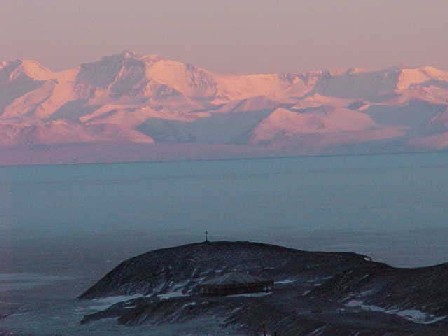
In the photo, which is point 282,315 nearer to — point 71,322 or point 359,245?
point 71,322

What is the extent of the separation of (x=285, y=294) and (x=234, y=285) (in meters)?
4.18

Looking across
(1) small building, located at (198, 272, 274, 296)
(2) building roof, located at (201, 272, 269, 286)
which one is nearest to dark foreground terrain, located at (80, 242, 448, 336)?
(1) small building, located at (198, 272, 274, 296)

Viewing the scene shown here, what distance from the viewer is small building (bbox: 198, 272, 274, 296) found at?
4003 inches

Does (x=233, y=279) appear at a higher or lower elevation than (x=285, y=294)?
higher

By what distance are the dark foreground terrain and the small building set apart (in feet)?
3.05

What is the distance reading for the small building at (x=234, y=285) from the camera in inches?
4003

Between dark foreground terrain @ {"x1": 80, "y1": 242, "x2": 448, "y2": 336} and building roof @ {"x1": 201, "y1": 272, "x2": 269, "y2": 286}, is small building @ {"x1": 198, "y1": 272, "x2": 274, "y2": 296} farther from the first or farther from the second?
dark foreground terrain @ {"x1": 80, "y1": 242, "x2": 448, "y2": 336}

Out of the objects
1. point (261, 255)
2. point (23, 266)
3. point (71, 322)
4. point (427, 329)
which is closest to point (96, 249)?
point (23, 266)

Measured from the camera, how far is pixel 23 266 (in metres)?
158

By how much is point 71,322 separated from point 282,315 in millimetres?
19524

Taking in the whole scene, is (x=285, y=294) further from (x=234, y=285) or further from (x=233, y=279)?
(x=233, y=279)

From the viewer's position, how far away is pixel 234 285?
101938mm

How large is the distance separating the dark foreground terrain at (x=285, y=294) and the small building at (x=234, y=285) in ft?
3.05

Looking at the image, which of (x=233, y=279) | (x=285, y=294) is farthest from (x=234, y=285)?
(x=285, y=294)
